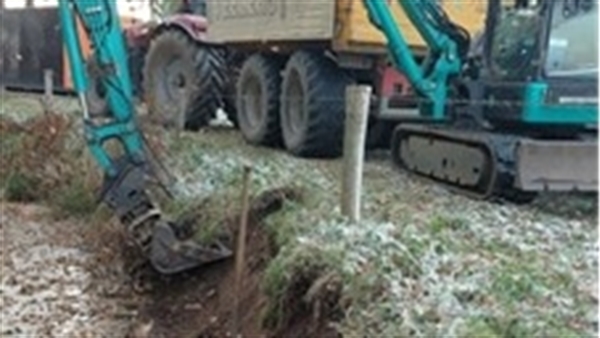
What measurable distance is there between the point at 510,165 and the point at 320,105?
2293 millimetres

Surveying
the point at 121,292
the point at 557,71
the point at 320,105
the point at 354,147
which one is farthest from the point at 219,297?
the point at 320,105

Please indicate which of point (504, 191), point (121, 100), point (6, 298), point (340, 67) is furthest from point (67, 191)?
point (504, 191)

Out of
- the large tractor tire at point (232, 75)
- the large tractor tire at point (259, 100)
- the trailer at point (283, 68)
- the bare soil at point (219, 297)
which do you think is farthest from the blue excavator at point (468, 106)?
the large tractor tire at point (232, 75)

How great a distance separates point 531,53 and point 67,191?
3.56m

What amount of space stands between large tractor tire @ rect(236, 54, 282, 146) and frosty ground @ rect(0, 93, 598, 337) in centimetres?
122

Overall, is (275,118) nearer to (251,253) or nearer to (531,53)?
(531,53)

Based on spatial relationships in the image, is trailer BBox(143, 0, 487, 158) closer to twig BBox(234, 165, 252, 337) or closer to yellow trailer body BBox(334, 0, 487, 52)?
yellow trailer body BBox(334, 0, 487, 52)

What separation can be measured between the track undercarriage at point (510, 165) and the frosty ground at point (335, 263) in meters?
0.15

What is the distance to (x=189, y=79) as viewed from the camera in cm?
1045

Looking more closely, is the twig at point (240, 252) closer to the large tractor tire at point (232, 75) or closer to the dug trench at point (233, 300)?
the dug trench at point (233, 300)

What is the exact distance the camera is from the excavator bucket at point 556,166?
20.3 ft

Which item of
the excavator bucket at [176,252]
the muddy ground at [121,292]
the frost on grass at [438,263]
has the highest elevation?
the frost on grass at [438,263]

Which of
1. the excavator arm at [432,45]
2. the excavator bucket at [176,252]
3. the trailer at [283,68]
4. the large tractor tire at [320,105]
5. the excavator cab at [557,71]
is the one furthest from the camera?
the large tractor tire at [320,105]

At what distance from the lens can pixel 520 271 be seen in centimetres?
418
